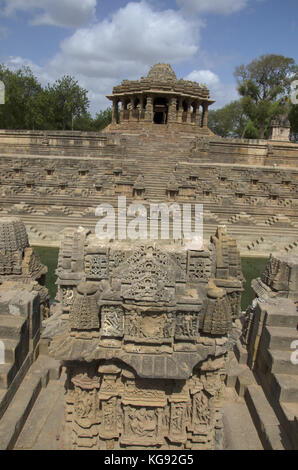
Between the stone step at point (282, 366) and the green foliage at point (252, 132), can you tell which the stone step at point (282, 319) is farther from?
the green foliage at point (252, 132)

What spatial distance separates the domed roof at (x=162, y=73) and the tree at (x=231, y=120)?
963 inches

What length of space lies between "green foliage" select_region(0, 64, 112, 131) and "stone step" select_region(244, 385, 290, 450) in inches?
1295

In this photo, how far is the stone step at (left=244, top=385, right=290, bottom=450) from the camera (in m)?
3.66

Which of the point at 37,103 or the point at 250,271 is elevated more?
the point at 37,103

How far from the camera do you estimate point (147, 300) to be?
3.29 m

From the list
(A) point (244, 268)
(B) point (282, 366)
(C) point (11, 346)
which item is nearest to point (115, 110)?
(A) point (244, 268)

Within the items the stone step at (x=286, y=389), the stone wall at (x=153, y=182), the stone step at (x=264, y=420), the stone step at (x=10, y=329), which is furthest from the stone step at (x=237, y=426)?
the stone wall at (x=153, y=182)

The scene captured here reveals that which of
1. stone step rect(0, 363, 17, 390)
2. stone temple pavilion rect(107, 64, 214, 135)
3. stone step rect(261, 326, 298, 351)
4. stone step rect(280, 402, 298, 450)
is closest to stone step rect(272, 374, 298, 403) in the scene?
stone step rect(280, 402, 298, 450)

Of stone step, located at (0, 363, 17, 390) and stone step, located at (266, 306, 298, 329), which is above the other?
stone step, located at (266, 306, 298, 329)

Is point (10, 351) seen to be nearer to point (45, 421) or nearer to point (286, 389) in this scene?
point (45, 421)

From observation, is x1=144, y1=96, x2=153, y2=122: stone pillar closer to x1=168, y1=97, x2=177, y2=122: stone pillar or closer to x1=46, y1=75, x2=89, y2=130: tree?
x1=168, y1=97, x2=177, y2=122: stone pillar

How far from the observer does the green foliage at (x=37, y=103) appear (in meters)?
31.0

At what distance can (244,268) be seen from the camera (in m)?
12.4

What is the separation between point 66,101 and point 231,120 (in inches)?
1082
